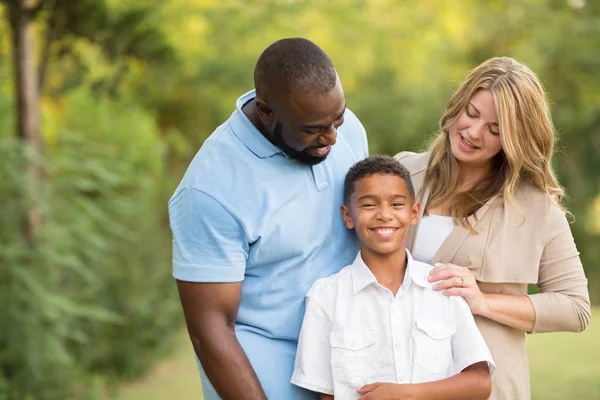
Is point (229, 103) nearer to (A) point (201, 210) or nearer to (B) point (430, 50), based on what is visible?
(B) point (430, 50)

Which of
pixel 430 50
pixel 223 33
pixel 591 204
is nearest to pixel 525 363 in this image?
pixel 223 33

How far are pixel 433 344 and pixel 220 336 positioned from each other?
1.92ft

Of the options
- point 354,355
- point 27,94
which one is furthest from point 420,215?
point 27,94

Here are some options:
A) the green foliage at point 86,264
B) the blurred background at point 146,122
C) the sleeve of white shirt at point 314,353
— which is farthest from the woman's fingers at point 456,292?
the green foliage at point 86,264

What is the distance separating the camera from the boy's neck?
2471 millimetres

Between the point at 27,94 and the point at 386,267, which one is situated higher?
the point at 27,94

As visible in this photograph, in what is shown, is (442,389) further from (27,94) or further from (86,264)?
(86,264)

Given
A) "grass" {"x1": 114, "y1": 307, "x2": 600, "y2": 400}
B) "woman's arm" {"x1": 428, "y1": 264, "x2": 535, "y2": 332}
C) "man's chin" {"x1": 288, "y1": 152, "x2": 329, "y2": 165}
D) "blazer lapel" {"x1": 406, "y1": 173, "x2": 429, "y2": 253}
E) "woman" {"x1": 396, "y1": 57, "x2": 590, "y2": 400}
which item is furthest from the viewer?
"grass" {"x1": 114, "y1": 307, "x2": 600, "y2": 400}

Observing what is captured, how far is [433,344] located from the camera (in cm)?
237

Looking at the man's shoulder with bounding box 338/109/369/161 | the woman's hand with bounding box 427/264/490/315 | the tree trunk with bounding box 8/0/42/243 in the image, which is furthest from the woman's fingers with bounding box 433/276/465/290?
the tree trunk with bounding box 8/0/42/243

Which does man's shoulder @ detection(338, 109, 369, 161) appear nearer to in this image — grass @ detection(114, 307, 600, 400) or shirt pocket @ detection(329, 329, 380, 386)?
shirt pocket @ detection(329, 329, 380, 386)

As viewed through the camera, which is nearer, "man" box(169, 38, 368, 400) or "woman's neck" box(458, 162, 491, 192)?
"man" box(169, 38, 368, 400)

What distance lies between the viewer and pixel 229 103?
1221 cm

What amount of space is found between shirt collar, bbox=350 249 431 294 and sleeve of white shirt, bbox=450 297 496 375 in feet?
0.35
